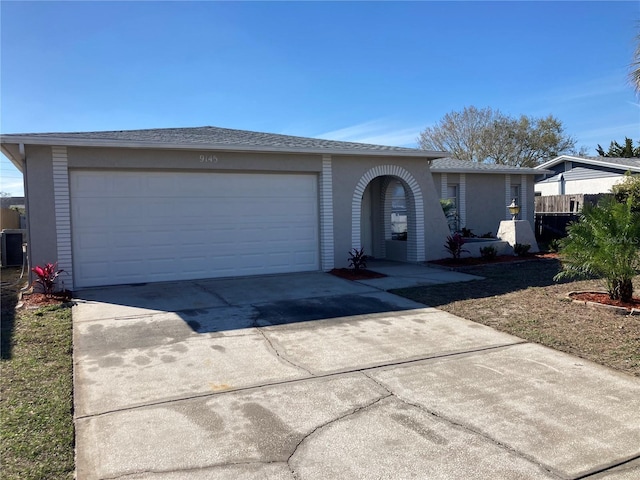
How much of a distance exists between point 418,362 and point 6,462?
3.82 m

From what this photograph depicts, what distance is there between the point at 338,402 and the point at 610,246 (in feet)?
17.7

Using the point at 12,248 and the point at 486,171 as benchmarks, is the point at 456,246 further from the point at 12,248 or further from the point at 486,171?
the point at 12,248

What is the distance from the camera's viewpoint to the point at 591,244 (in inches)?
295

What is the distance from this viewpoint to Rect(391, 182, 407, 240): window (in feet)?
45.1

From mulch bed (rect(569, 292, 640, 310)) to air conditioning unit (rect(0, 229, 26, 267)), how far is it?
15.3m

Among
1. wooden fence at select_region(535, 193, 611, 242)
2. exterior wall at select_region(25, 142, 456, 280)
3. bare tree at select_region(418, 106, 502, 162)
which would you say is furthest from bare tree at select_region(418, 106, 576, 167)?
exterior wall at select_region(25, 142, 456, 280)

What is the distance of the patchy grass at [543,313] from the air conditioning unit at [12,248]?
12.6 meters

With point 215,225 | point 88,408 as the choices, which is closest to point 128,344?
point 88,408

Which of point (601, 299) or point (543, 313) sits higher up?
point (601, 299)

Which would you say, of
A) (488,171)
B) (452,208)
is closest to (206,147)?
(452,208)

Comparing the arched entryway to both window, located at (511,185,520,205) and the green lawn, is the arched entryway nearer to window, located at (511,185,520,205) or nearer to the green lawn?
window, located at (511,185,520,205)

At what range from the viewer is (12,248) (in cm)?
1494

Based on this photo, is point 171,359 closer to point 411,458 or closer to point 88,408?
point 88,408

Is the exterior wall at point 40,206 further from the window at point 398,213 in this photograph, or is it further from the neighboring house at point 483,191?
the neighboring house at point 483,191
